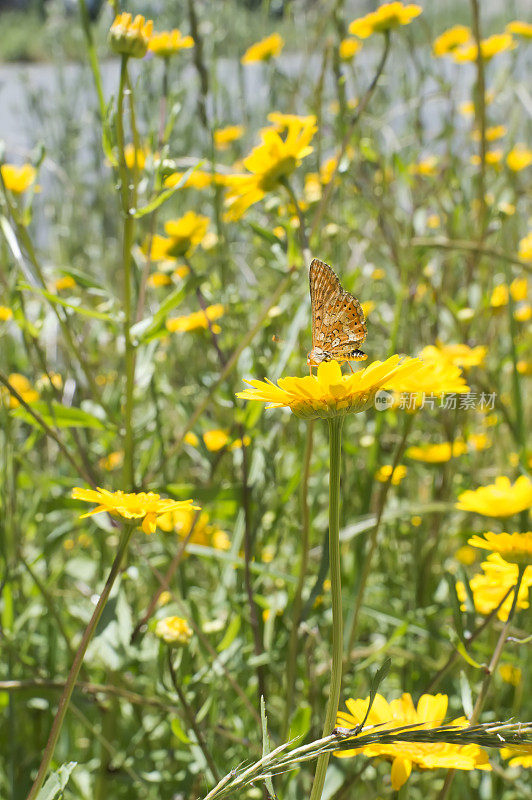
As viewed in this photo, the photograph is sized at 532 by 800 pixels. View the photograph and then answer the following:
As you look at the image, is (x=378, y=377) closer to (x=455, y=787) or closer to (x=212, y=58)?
(x=455, y=787)

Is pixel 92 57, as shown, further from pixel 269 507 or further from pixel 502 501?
pixel 269 507

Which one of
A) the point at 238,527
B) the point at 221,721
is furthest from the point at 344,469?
the point at 221,721

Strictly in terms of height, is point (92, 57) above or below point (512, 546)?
above

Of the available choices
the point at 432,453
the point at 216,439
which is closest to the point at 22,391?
the point at 216,439

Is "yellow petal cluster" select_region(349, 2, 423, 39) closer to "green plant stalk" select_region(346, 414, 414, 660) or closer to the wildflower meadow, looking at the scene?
the wildflower meadow

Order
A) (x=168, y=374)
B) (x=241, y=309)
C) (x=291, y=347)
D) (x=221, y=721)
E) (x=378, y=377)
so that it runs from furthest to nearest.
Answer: (x=168, y=374) < (x=241, y=309) < (x=221, y=721) < (x=291, y=347) < (x=378, y=377)

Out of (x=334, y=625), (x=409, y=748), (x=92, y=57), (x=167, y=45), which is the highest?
(x=167, y=45)
